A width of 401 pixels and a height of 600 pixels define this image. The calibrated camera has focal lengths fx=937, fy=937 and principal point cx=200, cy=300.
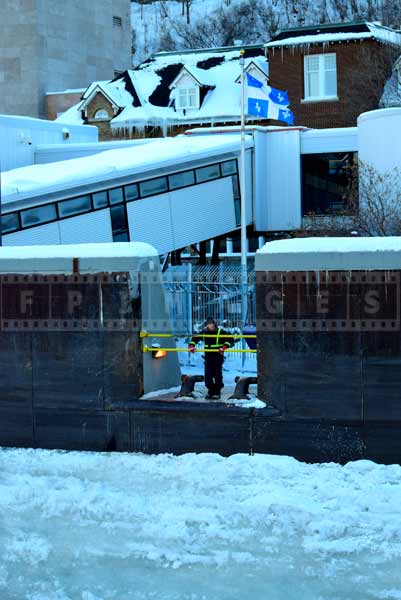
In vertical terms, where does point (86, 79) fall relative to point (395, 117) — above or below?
above

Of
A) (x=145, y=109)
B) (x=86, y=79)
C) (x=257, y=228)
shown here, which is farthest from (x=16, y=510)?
(x=86, y=79)

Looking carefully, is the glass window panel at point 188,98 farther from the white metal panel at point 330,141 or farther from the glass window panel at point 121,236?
the glass window panel at point 121,236

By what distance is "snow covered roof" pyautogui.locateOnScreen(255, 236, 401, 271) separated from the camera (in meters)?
11.5

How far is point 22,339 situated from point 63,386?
889 millimetres

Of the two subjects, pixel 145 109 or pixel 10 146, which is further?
pixel 145 109

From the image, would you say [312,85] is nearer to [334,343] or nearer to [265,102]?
[265,102]

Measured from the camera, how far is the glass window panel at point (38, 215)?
25.8m

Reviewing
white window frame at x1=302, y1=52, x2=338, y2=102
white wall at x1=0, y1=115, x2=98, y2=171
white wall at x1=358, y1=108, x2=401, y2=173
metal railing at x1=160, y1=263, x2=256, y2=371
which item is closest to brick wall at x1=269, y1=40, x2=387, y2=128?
white window frame at x1=302, y1=52, x2=338, y2=102

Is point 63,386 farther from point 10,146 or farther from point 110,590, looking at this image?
point 10,146

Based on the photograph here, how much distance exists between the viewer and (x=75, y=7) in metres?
62.9

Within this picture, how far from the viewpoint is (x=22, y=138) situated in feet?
109

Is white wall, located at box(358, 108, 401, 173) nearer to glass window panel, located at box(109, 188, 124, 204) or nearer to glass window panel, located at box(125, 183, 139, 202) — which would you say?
glass window panel, located at box(125, 183, 139, 202)

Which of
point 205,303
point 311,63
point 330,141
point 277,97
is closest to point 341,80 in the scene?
point 311,63

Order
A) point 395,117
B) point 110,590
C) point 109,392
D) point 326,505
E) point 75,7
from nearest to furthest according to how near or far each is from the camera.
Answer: point 110,590, point 326,505, point 109,392, point 395,117, point 75,7
